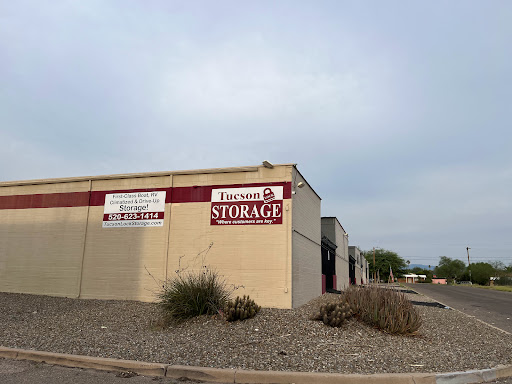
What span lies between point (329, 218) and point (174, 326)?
18289mm

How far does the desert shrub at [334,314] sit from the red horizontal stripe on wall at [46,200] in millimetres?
10960

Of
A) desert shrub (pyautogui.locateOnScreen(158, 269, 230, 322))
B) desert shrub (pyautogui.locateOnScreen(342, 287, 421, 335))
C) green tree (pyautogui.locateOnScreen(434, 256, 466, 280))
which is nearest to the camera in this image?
desert shrub (pyautogui.locateOnScreen(342, 287, 421, 335))

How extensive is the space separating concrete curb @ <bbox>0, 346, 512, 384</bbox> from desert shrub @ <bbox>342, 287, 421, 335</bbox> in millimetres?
2421

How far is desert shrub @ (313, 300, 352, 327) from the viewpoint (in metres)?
8.74

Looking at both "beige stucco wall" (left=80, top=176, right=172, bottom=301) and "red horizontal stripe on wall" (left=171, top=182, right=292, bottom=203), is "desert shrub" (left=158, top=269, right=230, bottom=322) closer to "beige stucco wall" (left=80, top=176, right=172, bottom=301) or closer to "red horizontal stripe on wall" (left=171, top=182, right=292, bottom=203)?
"beige stucco wall" (left=80, top=176, right=172, bottom=301)

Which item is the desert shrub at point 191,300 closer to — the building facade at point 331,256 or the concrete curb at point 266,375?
the concrete curb at point 266,375

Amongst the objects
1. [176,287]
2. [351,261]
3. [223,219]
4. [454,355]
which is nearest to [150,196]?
[223,219]

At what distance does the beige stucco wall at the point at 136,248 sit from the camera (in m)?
12.6

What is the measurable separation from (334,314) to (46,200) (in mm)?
13368

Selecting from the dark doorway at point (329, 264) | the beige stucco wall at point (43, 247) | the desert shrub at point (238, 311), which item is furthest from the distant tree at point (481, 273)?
the beige stucco wall at point (43, 247)

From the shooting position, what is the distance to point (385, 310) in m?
8.84

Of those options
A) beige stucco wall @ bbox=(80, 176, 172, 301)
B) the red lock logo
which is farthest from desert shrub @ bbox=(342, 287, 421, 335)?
beige stucco wall @ bbox=(80, 176, 172, 301)

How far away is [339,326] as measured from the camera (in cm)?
882

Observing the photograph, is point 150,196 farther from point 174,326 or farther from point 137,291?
point 174,326
